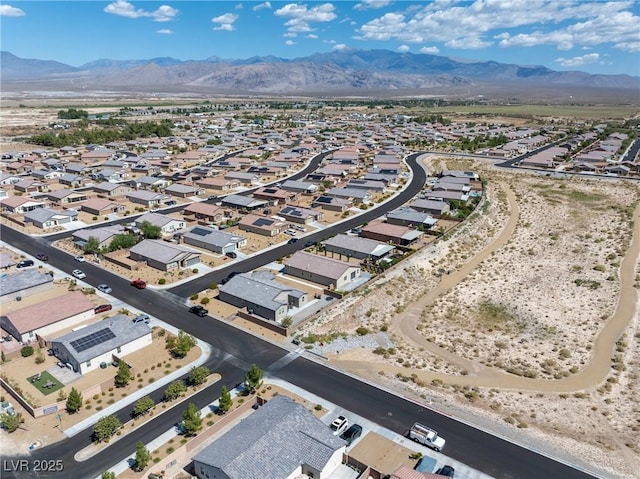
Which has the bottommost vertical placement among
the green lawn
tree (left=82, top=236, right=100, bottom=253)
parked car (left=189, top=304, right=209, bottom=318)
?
the green lawn

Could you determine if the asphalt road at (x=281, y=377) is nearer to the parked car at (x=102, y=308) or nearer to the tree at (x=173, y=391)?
the tree at (x=173, y=391)

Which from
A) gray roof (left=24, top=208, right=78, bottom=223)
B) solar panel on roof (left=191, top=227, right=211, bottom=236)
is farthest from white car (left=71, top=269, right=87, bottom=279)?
gray roof (left=24, top=208, right=78, bottom=223)

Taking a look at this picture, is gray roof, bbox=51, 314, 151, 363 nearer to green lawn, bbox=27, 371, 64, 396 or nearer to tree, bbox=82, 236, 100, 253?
green lawn, bbox=27, 371, 64, 396

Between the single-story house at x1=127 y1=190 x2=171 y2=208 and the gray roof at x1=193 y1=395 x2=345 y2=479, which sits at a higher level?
the single-story house at x1=127 y1=190 x2=171 y2=208

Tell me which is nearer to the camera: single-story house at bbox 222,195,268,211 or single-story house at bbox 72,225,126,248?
single-story house at bbox 72,225,126,248

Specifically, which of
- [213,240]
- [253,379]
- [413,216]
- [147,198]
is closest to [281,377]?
[253,379]

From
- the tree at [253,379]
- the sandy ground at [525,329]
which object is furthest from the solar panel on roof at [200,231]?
the tree at [253,379]

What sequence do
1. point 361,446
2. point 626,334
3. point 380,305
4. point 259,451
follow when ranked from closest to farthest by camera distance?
point 259,451 < point 361,446 < point 626,334 < point 380,305

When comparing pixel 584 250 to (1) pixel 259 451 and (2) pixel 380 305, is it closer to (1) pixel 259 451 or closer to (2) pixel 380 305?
(2) pixel 380 305

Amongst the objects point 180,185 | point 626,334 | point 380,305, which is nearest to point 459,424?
point 380,305
